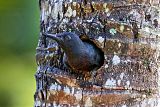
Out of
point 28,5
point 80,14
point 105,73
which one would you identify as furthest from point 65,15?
point 28,5

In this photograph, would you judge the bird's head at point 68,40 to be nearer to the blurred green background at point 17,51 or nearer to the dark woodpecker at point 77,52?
the dark woodpecker at point 77,52

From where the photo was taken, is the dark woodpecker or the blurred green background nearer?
the dark woodpecker

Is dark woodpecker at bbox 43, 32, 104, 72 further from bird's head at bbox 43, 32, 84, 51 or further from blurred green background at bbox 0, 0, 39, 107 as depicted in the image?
blurred green background at bbox 0, 0, 39, 107

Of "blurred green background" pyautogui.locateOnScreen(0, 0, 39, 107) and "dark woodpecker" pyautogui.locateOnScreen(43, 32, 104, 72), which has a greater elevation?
"dark woodpecker" pyautogui.locateOnScreen(43, 32, 104, 72)

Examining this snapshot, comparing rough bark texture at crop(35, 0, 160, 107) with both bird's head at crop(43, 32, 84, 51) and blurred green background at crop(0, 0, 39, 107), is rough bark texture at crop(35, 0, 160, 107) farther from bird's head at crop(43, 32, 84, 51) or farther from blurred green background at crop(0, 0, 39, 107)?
blurred green background at crop(0, 0, 39, 107)

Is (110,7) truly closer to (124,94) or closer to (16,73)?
(124,94)

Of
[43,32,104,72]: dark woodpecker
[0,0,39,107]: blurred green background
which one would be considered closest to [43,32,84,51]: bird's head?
[43,32,104,72]: dark woodpecker
